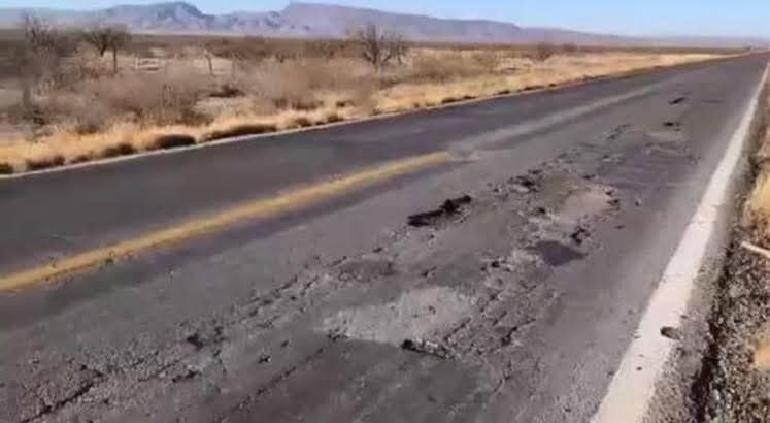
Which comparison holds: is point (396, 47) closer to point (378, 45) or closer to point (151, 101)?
point (378, 45)

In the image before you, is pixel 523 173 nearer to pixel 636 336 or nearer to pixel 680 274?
pixel 680 274

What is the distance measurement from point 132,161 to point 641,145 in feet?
29.3

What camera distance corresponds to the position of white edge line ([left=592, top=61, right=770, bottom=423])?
4574 millimetres

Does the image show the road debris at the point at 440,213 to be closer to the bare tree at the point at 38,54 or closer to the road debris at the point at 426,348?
the road debris at the point at 426,348

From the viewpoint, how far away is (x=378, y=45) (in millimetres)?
66875

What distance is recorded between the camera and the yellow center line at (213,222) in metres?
6.17

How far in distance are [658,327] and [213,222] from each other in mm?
3978

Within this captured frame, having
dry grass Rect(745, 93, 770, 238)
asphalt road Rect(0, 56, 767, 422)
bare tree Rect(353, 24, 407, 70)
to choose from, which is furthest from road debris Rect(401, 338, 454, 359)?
bare tree Rect(353, 24, 407, 70)

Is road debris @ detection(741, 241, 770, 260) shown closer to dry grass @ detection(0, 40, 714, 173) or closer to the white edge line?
the white edge line

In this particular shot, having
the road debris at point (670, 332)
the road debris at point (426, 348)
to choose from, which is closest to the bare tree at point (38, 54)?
the road debris at point (426, 348)

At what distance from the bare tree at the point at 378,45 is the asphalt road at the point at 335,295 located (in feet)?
169

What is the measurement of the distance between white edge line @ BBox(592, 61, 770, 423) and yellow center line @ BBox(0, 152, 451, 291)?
3498 mm

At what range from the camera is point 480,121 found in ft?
69.5

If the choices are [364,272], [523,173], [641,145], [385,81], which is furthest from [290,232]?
[385,81]
